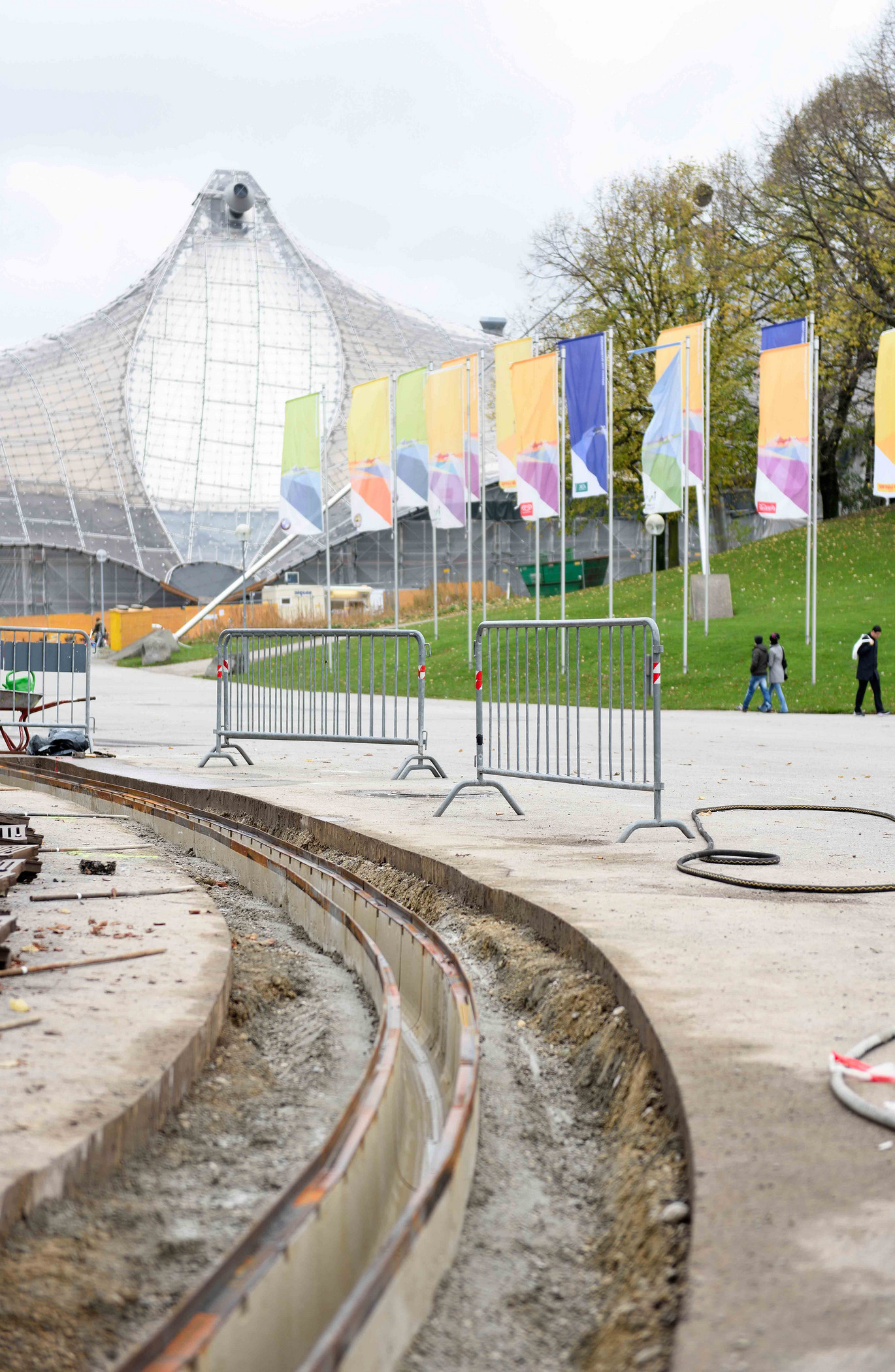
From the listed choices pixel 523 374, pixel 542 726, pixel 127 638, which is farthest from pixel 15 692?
pixel 127 638

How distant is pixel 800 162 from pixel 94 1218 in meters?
46.9

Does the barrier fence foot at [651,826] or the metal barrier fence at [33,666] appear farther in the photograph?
the metal barrier fence at [33,666]

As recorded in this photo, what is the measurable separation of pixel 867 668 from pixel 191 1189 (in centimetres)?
2147

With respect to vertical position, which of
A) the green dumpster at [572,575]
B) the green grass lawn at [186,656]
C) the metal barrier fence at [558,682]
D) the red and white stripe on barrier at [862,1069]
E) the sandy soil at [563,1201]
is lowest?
the sandy soil at [563,1201]

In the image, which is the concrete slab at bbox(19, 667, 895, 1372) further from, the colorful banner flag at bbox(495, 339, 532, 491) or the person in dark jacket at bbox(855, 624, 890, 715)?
the colorful banner flag at bbox(495, 339, 532, 491)

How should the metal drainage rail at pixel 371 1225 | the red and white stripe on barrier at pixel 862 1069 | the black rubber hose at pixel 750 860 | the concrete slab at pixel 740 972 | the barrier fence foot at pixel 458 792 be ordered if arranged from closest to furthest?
the metal drainage rail at pixel 371 1225
the concrete slab at pixel 740 972
the red and white stripe on barrier at pixel 862 1069
the black rubber hose at pixel 750 860
the barrier fence foot at pixel 458 792

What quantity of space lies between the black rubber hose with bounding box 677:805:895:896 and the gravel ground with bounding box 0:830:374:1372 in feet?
7.30

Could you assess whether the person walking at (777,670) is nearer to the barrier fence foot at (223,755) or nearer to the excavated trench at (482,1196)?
the barrier fence foot at (223,755)

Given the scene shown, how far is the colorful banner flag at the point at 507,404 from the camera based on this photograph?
96.9 ft

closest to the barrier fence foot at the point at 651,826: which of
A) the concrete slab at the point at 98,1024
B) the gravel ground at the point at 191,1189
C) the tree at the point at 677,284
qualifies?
the concrete slab at the point at 98,1024

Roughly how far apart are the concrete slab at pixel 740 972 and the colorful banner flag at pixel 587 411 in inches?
549

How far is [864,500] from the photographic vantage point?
5372 cm

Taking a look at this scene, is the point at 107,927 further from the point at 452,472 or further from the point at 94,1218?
the point at 452,472

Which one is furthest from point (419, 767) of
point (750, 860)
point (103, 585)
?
point (103, 585)
